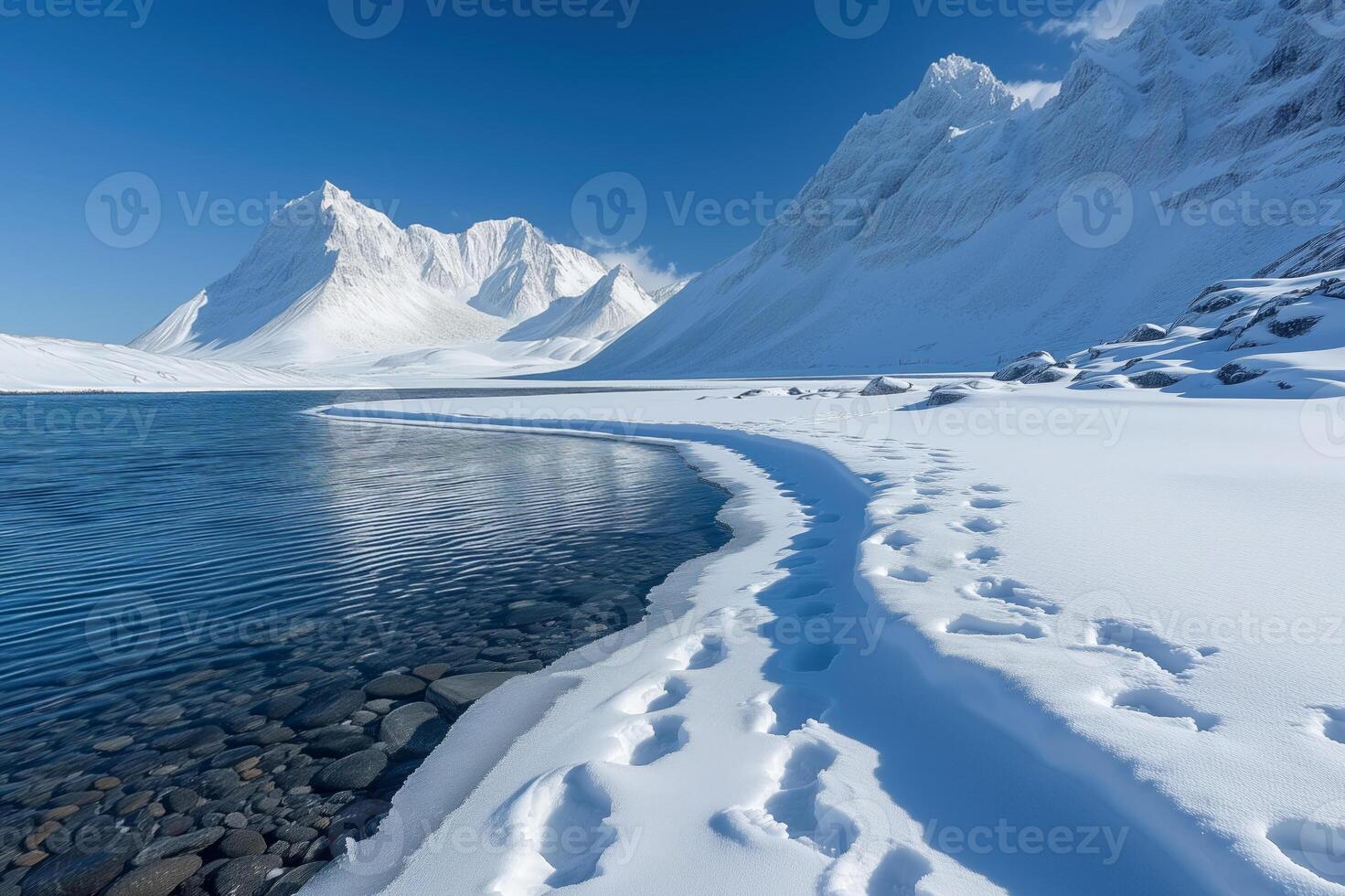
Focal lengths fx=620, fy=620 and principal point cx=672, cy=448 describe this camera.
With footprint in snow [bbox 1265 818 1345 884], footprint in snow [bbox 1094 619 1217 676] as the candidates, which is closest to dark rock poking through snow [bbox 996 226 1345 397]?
footprint in snow [bbox 1094 619 1217 676]

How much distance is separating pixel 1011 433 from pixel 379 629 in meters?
17.1

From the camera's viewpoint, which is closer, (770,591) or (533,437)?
(770,591)

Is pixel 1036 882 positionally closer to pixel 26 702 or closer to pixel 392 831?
pixel 392 831

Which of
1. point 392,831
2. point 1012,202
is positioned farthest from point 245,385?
point 1012,202

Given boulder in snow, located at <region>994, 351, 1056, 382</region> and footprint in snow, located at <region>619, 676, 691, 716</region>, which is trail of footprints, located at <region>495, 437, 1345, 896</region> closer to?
footprint in snow, located at <region>619, 676, 691, 716</region>

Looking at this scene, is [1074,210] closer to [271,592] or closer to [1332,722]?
[1332,722]

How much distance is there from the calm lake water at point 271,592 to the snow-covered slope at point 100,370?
93734 mm

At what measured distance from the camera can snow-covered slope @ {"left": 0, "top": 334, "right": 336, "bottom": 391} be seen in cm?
8500

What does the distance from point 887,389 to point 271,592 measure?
36734 mm

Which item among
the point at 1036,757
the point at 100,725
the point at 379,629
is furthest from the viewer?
the point at 379,629

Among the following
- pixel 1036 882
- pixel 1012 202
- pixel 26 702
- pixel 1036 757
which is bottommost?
pixel 26 702

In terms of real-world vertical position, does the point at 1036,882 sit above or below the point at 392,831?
above

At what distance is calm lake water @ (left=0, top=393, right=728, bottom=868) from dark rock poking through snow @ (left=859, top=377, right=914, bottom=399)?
24.0m

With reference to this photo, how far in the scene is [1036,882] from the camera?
10.3 feet
